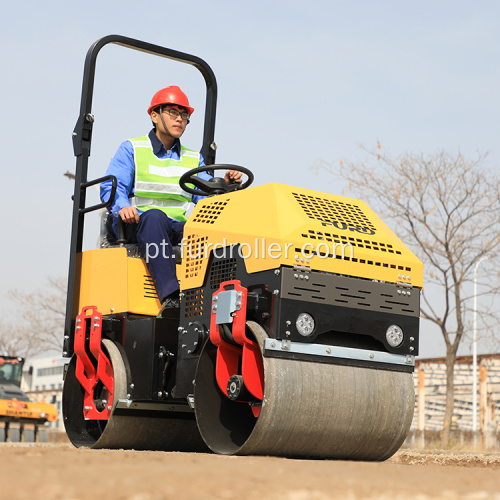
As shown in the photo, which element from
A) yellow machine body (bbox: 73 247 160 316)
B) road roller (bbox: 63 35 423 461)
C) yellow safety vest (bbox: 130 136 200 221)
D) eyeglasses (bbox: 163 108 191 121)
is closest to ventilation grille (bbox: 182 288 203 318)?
road roller (bbox: 63 35 423 461)

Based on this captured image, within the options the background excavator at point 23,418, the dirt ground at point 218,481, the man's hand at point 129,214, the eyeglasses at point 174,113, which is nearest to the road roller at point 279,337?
the man's hand at point 129,214

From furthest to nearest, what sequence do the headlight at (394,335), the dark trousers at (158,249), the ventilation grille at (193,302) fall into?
the dark trousers at (158,249)
the ventilation grille at (193,302)
the headlight at (394,335)

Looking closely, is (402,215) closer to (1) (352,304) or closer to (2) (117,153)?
(2) (117,153)

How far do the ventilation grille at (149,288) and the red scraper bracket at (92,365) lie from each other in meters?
0.37

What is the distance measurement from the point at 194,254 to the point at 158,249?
0.49 metres

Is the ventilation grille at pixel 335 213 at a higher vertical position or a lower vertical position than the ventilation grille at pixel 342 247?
higher

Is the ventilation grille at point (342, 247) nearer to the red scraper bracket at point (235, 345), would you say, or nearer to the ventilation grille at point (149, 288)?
the red scraper bracket at point (235, 345)

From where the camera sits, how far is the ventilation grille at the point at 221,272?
16.9 ft

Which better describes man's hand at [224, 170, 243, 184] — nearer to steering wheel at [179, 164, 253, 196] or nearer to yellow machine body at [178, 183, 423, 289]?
steering wheel at [179, 164, 253, 196]

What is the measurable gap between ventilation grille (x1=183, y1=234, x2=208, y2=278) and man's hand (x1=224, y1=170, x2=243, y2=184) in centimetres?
78

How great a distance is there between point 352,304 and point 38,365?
57.5 meters

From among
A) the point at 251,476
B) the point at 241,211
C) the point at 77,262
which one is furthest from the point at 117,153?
the point at 251,476

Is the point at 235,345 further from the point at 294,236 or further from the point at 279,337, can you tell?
the point at 294,236

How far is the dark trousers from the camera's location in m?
5.87
